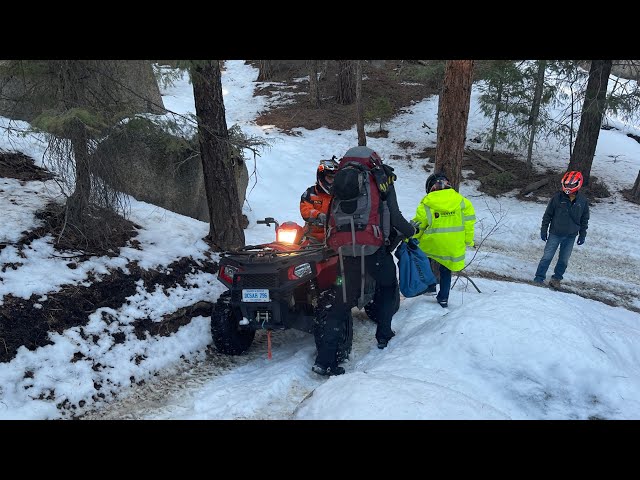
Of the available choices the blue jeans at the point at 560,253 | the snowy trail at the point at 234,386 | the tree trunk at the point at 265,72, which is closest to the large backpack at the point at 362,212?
the snowy trail at the point at 234,386

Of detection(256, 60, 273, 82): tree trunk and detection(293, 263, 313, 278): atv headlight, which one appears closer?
detection(293, 263, 313, 278): atv headlight

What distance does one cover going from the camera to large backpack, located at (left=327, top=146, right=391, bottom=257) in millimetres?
4863

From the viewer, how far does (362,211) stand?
4.92 meters

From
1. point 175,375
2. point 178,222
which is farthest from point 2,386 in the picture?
point 178,222

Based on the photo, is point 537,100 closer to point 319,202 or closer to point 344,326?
point 319,202

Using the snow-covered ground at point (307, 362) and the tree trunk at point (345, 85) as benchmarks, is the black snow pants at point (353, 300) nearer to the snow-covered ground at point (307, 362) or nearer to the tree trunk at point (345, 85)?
the snow-covered ground at point (307, 362)

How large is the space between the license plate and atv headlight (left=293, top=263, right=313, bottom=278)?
1.19 feet

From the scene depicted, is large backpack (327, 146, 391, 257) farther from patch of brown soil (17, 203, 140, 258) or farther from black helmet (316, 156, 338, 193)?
patch of brown soil (17, 203, 140, 258)

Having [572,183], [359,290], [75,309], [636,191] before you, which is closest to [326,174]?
[359,290]

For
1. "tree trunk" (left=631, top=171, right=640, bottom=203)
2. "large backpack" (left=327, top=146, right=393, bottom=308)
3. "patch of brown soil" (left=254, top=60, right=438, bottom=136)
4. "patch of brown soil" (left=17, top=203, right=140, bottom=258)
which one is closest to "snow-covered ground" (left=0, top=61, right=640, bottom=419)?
"patch of brown soil" (left=17, top=203, right=140, bottom=258)

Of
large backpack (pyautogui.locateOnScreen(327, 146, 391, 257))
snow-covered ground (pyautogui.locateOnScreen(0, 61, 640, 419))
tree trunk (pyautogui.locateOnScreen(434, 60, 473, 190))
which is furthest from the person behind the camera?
tree trunk (pyautogui.locateOnScreen(434, 60, 473, 190))

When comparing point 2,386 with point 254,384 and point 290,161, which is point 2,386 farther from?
point 290,161

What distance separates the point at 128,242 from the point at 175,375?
2.35 meters

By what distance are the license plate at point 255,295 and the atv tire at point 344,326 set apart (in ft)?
2.03
